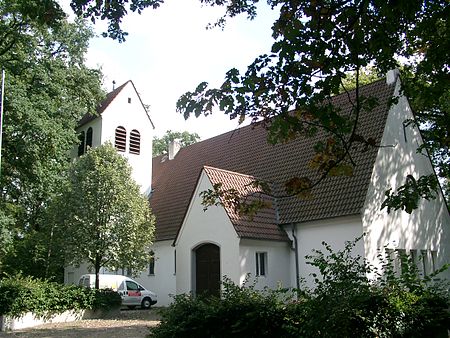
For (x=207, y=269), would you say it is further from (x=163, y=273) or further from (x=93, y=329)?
(x=163, y=273)

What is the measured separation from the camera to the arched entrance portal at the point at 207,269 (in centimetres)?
1967

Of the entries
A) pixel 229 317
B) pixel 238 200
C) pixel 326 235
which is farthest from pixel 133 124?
pixel 238 200

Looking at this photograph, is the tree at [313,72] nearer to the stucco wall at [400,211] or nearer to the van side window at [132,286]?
the stucco wall at [400,211]

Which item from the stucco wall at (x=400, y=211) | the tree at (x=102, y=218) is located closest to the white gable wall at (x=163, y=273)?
the tree at (x=102, y=218)

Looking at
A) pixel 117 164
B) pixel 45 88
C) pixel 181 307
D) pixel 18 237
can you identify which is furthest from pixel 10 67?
pixel 181 307

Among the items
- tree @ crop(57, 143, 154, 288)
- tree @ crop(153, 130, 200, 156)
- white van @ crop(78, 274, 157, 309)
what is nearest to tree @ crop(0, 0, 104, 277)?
tree @ crop(57, 143, 154, 288)

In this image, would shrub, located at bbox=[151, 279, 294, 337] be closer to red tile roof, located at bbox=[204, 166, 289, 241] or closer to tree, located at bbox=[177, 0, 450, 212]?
tree, located at bbox=[177, 0, 450, 212]

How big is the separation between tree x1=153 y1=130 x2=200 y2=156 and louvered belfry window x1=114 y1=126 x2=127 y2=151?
2842 centimetres

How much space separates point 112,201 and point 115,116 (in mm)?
10924

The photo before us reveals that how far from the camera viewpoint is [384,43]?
275 inches

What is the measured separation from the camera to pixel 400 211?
2006 cm

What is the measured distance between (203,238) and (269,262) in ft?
9.57

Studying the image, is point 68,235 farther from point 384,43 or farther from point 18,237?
point 384,43

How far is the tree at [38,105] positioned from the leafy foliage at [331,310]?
1508 cm
